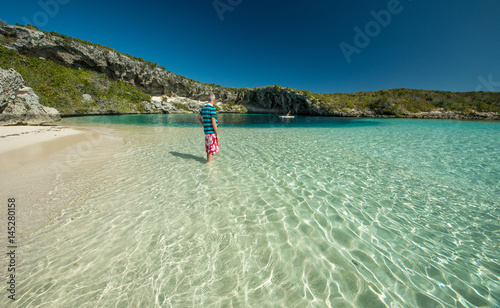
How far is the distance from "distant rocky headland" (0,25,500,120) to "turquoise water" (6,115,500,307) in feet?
152

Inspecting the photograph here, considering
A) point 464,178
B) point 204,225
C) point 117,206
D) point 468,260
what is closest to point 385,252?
point 468,260

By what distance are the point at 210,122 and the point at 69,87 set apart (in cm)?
5299

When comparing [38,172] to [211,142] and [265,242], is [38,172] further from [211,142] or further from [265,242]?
[265,242]

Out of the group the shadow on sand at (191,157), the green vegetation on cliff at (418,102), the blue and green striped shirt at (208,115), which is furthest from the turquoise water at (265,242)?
the green vegetation on cliff at (418,102)

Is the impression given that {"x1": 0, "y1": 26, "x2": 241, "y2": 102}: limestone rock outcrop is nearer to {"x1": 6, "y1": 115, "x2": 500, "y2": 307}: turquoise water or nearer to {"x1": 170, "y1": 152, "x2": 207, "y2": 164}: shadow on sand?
{"x1": 170, "y1": 152, "x2": 207, "y2": 164}: shadow on sand

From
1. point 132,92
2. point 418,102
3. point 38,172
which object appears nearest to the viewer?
point 38,172

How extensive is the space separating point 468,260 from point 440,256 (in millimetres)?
367

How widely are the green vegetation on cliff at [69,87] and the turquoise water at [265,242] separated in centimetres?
4625

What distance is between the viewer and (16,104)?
1697 cm

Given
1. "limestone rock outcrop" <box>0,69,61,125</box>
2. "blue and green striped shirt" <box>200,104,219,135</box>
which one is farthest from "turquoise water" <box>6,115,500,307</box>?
"limestone rock outcrop" <box>0,69,61,125</box>

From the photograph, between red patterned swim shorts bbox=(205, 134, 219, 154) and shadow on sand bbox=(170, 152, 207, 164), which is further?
shadow on sand bbox=(170, 152, 207, 164)

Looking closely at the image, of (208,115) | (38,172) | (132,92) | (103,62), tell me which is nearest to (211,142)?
(208,115)

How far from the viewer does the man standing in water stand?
5793 millimetres

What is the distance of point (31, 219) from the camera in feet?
10.8
